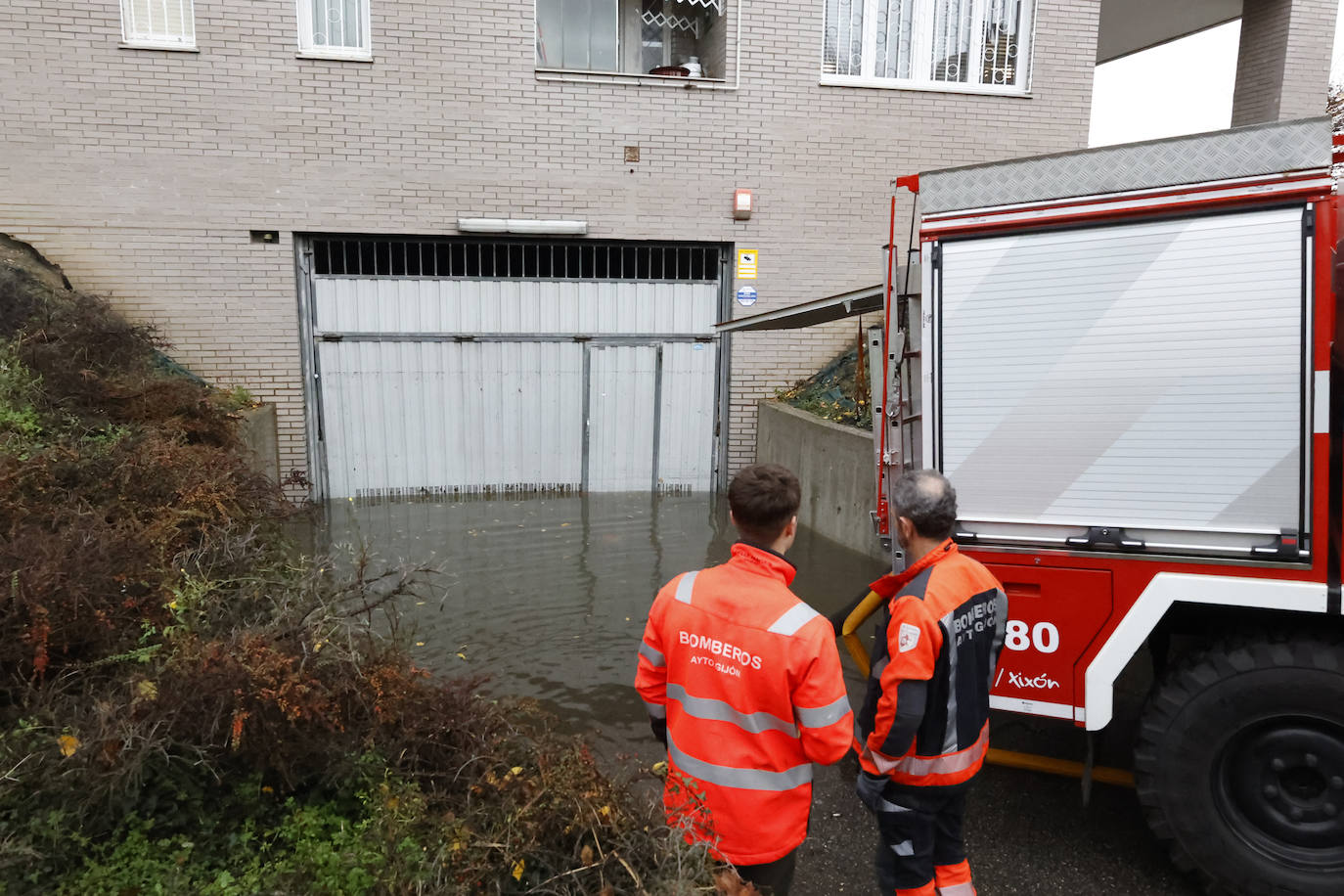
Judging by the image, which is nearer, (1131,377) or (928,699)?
(928,699)

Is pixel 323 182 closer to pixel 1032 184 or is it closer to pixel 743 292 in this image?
pixel 743 292

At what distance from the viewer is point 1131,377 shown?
336cm

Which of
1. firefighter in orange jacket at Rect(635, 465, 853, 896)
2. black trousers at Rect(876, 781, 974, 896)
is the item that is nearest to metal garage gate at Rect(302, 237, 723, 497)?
black trousers at Rect(876, 781, 974, 896)

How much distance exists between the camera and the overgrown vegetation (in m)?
2.45

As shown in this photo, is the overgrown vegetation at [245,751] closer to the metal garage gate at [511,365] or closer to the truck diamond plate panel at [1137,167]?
the truck diamond plate panel at [1137,167]

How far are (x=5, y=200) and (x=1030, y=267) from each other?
9514mm

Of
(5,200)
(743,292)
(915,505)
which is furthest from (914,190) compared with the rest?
(5,200)

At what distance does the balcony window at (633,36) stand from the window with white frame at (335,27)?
1800 millimetres

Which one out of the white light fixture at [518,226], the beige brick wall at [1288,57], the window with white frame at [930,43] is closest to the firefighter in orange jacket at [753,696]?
the white light fixture at [518,226]

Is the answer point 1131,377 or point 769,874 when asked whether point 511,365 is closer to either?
point 1131,377

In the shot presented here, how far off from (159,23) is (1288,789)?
1051 cm

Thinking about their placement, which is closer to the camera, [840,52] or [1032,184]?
[1032,184]

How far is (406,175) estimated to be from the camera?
918 cm

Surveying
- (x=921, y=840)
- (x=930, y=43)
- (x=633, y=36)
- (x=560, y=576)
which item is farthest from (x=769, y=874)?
(x=930, y=43)
